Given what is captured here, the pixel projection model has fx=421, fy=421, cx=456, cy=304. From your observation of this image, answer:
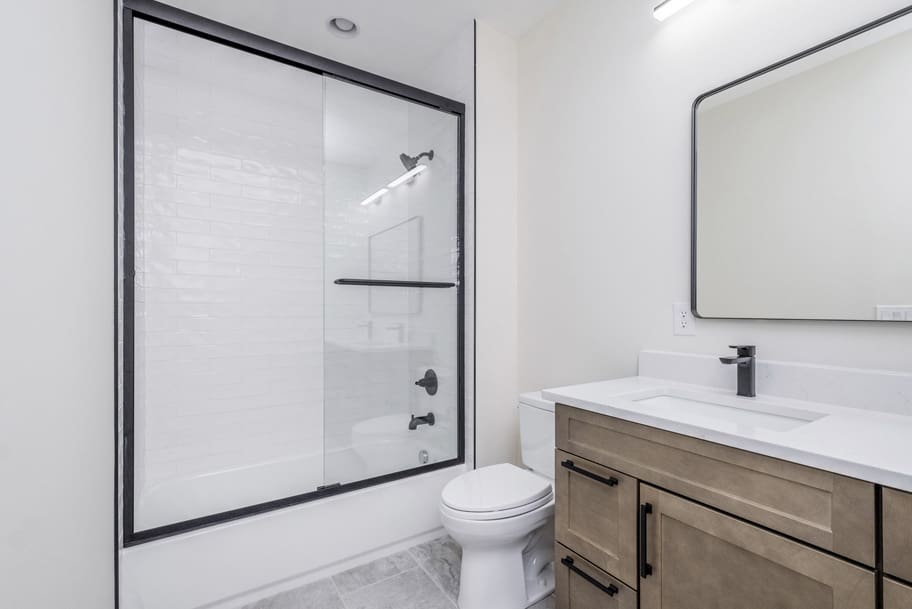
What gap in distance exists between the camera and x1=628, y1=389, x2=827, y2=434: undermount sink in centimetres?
109

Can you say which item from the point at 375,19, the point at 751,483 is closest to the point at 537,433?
the point at 751,483

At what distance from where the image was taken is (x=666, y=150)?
1670 mm

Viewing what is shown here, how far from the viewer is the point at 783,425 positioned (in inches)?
47.1

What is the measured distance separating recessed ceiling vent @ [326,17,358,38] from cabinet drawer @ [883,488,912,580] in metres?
2.77

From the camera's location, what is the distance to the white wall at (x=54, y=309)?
0.75 m

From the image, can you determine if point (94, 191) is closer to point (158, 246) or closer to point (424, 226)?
point (158, 246)

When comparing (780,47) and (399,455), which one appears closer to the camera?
(780,47)

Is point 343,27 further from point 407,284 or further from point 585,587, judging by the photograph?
point 585,587

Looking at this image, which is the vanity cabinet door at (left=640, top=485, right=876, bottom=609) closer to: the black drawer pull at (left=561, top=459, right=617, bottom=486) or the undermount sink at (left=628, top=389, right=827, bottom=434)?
the black drawer pull at (left=561, top=459, right=617, bottom=486)

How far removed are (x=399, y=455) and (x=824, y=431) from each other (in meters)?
1.76

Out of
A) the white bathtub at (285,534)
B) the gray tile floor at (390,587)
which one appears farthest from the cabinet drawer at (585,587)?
the white bathtub at (285,534)

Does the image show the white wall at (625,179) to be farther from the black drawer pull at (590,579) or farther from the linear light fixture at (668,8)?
the black drawer pull at (590,579)

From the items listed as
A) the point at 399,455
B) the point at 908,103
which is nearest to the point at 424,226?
the point at 399,455

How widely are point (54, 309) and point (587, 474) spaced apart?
1.43m
